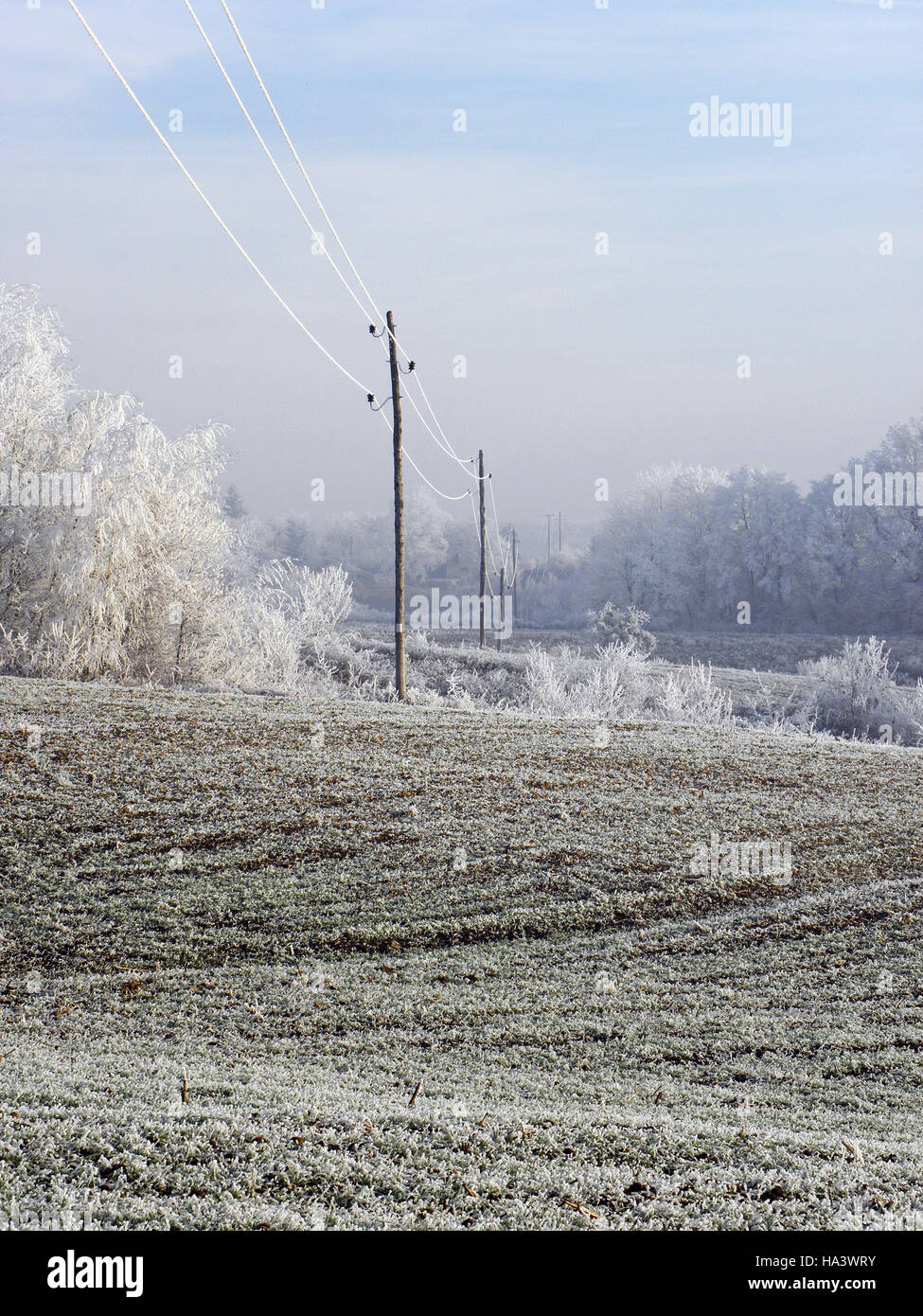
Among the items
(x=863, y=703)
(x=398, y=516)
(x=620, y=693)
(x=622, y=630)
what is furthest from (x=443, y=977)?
(x=622, y=630)

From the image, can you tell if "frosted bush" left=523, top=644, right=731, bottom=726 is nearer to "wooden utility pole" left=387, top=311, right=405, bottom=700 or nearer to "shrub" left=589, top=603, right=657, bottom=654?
"wooden utility pole" left=387, top=311, right=405, bottom=700

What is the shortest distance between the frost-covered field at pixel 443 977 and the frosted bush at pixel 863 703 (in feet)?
39.6

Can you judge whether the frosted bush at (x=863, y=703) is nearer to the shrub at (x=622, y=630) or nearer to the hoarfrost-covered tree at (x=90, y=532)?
the shrub at (x=622, y=630)

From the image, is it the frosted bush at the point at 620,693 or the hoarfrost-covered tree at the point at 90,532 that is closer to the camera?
the hoarfrost-covered tree at the point at 90,532

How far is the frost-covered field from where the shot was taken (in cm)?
398

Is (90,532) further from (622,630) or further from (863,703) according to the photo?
(622,630)

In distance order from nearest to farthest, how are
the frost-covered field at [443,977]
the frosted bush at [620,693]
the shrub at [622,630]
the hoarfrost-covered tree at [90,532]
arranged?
1. the frost-covered field at [443,977]
2. the hoarfrost-covered tree at [90,532]
3. the frosted bush at [620,693]
4. the shrub at [622,630]

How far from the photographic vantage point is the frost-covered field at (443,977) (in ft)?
13.1

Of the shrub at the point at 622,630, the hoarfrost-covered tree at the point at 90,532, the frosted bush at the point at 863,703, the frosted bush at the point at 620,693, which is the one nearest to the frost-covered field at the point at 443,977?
the hoarfrost-covered tree at the point at 90,532

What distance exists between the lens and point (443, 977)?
846 cm

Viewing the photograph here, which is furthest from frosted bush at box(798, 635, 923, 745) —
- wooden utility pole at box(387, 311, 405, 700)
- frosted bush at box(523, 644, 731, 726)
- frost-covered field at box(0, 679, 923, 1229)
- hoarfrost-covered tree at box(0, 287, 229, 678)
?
hoarfrost-covered tree at box(0, 287, 229, 678)

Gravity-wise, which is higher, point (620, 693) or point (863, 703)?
point (620, 693)

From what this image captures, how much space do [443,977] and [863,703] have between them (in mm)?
24993
